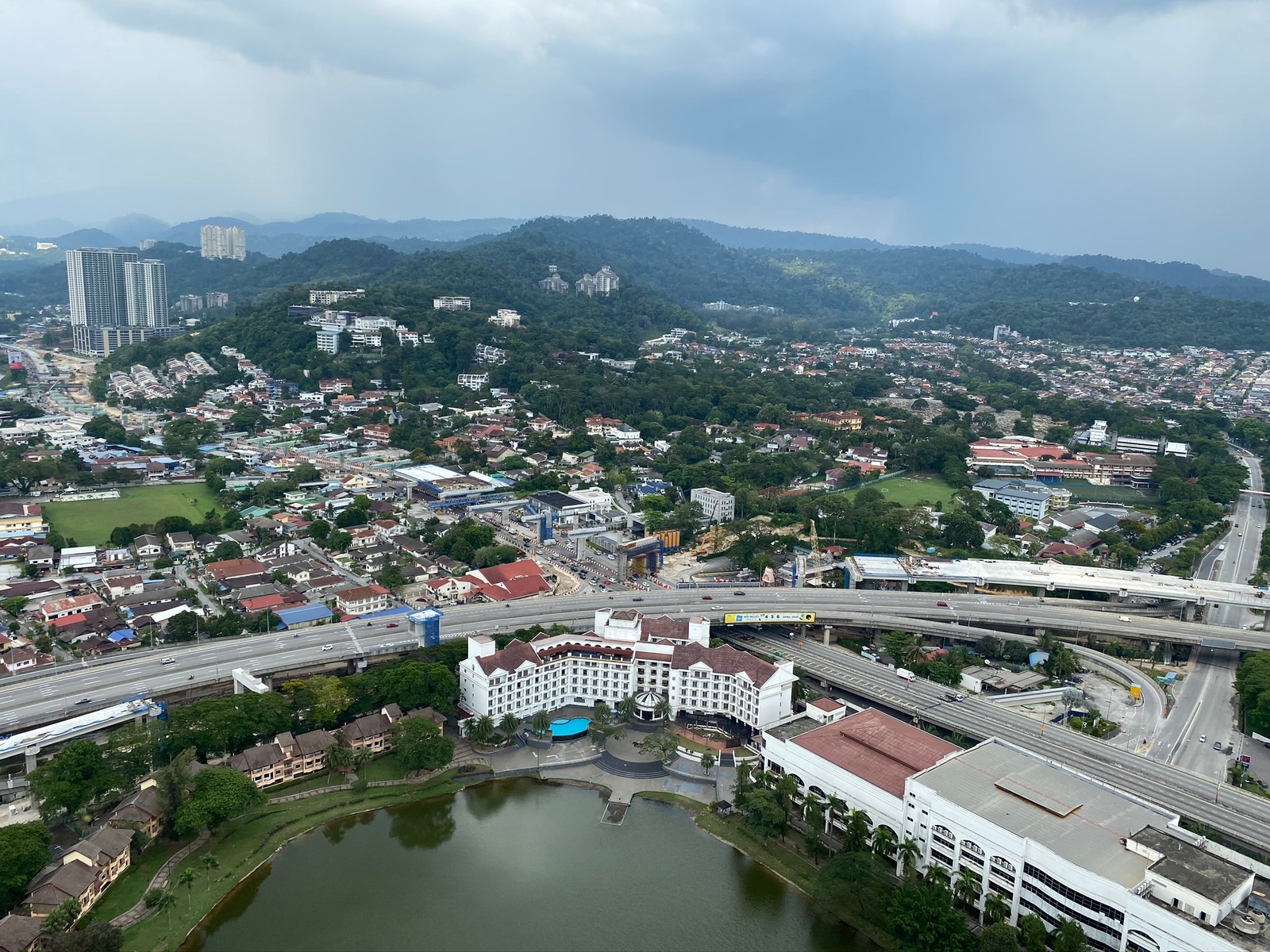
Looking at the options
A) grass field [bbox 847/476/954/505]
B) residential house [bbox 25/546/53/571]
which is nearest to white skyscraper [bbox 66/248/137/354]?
residential house [bbox 25/546/53/571]

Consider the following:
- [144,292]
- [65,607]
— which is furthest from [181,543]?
[144,292]

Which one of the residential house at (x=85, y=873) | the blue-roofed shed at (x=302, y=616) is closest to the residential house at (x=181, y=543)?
the blue-roofed shed at (x=302, y=616)

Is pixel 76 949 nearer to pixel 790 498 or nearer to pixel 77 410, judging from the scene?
pixel 790 498

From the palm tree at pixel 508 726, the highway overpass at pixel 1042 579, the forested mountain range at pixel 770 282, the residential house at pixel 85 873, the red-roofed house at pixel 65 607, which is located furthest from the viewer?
the forested mountain range at pixel 770 282

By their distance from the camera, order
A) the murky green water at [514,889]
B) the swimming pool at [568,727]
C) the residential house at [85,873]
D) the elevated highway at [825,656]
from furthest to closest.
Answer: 1. the swimming pool at [568,727]
2. the elevated highway at [825,656]
3. the murky green water at [514,889]
4. the residential house at [85,873]

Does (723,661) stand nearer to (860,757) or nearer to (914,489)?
(860,757)

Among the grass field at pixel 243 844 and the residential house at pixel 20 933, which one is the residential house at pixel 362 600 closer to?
the grass field at pixel 243 844
